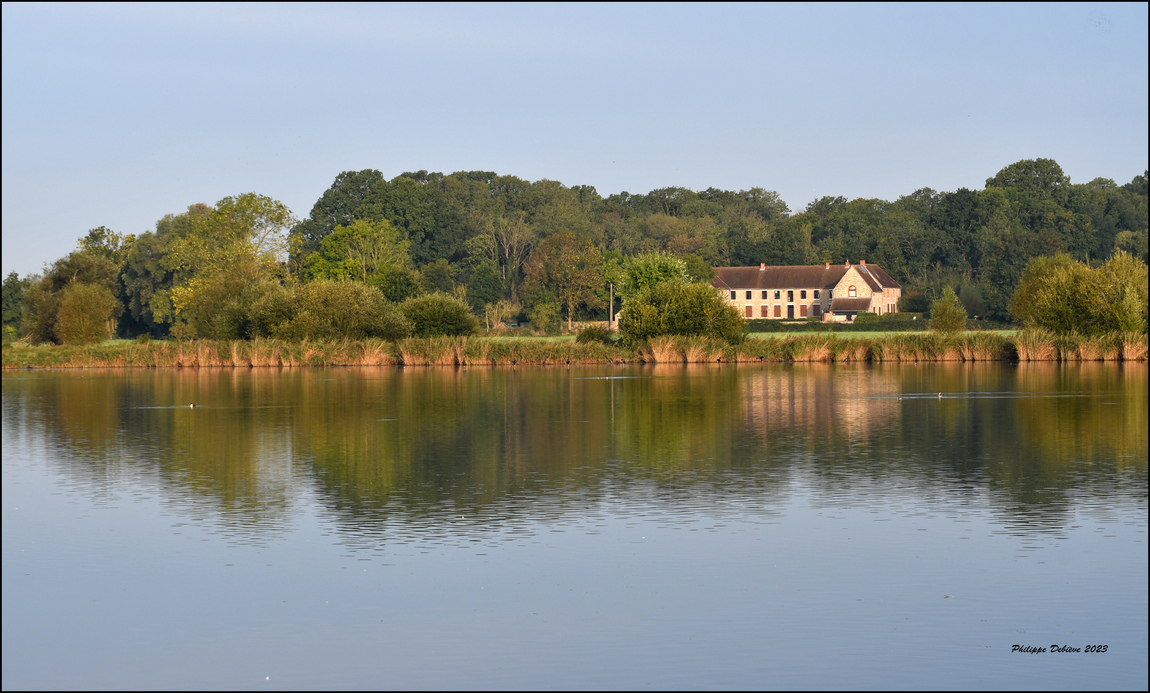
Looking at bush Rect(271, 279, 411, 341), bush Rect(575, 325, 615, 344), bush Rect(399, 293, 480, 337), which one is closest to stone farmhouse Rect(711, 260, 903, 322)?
bush Rect(575, 325, 615, 344)

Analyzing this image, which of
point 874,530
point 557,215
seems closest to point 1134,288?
point 874,530

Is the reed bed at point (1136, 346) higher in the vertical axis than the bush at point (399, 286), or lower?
lower

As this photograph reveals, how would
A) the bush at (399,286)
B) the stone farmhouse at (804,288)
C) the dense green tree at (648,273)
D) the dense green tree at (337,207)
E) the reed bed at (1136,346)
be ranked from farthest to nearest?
the dense green tree at (337,207)
the stone farmhouse at (804,288)
the bush at (399,286)
the dense green tree at (648,273)
the reed bed at (1136,346)

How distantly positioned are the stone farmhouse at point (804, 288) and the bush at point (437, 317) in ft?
219

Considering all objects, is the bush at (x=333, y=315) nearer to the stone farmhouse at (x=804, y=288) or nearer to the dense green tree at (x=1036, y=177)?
the stone farmhouse at (x=804, y=288)

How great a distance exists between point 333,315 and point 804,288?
82.7m

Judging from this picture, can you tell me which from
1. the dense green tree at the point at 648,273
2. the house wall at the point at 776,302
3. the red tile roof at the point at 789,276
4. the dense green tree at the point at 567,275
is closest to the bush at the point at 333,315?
the dense green tree at the point at 648,273

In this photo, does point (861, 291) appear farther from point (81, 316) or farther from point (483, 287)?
point (81, 316)

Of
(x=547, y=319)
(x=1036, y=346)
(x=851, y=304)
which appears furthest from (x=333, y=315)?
(x=851, y=304)

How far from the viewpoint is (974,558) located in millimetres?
11867

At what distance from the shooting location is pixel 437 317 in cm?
6494

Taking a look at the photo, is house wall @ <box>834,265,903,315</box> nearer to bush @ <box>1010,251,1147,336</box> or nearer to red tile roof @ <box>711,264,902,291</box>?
red tile roof @ <box>711,264,902,291</box>

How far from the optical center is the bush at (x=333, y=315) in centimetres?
6094

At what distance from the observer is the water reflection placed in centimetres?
1558
